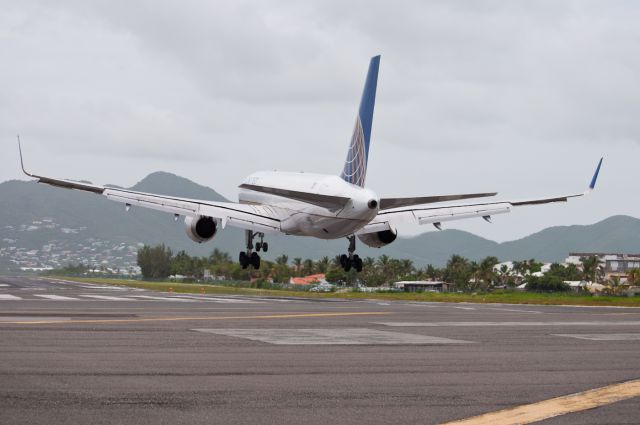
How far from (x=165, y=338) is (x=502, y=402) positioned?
10692 millimetres

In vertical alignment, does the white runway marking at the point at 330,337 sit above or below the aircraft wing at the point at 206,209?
below

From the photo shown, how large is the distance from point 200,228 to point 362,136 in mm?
12080

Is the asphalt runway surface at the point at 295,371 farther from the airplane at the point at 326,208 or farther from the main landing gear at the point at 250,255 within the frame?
the main landing gear at the point at 250,255

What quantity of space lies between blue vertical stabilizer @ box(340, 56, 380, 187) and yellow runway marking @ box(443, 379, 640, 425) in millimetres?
41332

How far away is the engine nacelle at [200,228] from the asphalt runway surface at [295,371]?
3128 cm

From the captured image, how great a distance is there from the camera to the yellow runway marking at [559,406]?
36.0 ft

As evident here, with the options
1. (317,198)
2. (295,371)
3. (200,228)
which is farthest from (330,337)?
(200,228)

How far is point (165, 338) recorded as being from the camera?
2116cm

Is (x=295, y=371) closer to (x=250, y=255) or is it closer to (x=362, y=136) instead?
(x=362, y=136)

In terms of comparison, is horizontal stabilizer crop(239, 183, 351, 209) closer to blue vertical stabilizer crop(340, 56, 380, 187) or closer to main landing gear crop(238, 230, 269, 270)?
blue vertical stabilizer crop(340, 56, 380, 187)

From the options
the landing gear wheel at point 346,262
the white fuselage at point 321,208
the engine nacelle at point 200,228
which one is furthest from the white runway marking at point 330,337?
the engine nacelle at point 200,228

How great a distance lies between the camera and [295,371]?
1537 centimetres

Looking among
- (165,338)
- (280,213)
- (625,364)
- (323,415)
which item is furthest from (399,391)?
(280,213)

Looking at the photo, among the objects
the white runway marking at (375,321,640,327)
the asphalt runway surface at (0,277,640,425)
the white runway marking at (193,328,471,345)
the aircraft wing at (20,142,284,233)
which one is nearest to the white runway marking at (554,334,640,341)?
the asphalt runway surface at (0,277,640,425)
